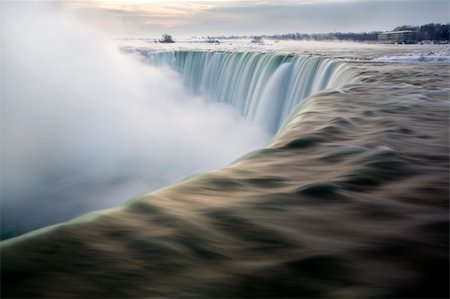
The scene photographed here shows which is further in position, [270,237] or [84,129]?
[84,129]

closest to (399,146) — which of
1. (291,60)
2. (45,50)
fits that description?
(291,60)

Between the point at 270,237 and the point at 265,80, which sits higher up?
the point at 265,80

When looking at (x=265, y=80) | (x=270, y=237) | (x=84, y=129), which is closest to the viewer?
(x=270, y=237)

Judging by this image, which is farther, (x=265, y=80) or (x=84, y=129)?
(x=84, y=129)

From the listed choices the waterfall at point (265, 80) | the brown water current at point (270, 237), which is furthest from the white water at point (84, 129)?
the brown water current at point (270, 237)

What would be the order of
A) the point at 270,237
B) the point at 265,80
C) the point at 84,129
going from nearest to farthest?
the point at 270,237 → the point at 265,80 → the point at 84,129

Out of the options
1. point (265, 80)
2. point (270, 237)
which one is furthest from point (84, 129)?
point (270, 237)

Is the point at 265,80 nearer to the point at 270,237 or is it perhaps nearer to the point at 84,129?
the point at 84,129

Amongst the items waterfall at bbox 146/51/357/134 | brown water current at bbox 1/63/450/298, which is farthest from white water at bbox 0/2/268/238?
brown water current at bbox 1/63/450/298
